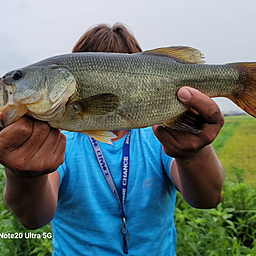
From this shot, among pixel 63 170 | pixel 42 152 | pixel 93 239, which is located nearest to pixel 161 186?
pixel 93 239

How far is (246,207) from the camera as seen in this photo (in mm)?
4398

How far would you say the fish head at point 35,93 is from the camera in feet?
5.08

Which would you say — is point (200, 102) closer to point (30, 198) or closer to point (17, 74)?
point (17, 74)

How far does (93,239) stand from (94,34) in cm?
201

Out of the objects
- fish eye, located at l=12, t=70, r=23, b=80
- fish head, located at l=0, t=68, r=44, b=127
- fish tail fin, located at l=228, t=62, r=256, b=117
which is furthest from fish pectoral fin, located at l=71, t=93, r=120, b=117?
fish tail fin, located at l=228, t=62, r=256, b=117

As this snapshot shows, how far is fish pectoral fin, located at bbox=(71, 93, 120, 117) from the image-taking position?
1582 millimetres

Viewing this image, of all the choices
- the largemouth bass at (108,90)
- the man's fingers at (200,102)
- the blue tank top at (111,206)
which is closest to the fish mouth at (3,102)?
the largemouth bass at (108,90)

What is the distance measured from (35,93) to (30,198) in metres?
0.85

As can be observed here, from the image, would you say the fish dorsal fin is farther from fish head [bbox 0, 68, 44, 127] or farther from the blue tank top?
the blue tank top

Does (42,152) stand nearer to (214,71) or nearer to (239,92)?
(214,71)

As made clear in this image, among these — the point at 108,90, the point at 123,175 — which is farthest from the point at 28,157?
the point at 123,175

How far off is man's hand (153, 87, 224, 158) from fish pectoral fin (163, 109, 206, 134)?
0.12ft

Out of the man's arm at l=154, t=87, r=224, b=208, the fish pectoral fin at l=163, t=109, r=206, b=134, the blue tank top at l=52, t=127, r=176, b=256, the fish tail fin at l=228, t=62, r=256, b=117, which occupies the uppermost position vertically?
the fish tail fin at l=228, t=62, r=256, b=117

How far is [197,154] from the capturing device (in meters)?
1.96
